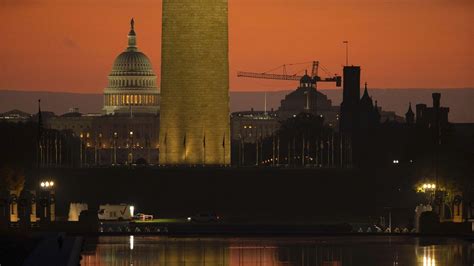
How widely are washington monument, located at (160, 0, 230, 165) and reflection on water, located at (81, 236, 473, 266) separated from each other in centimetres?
4421

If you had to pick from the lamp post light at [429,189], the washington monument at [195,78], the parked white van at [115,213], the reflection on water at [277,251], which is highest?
the washington monument at [195,78]

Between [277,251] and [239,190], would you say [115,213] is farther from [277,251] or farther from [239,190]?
[277,251]

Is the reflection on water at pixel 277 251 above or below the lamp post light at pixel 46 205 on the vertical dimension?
below

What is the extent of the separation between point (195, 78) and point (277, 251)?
55.7 metres

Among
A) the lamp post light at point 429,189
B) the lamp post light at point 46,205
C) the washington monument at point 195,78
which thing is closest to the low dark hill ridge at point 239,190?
the washington monument at point 195,78

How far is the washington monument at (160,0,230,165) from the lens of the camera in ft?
428

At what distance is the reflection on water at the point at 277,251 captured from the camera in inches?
2758

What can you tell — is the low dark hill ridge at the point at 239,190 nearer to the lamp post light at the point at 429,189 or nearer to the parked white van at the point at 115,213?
the lamp post light at the point at 429,189

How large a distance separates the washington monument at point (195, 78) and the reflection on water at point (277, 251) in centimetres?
4421

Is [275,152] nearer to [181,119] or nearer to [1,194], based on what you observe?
[181,119]

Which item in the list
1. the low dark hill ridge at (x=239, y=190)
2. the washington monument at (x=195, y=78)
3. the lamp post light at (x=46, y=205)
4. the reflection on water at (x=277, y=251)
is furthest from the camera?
the low dark hill ridge at (x=239, y=190)

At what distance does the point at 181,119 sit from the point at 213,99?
2.30 meters

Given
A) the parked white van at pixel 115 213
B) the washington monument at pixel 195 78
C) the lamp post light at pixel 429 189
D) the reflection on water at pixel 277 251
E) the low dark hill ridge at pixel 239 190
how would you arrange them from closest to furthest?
the reflection on water at pixel 277 251 → the lamp post light at pixel 429 189 → the parked white van at pixel 115 213 → the washington monument at pixel 195 78 → the low dark hill ridge at pixel 239 190

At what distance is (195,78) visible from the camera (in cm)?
13125
